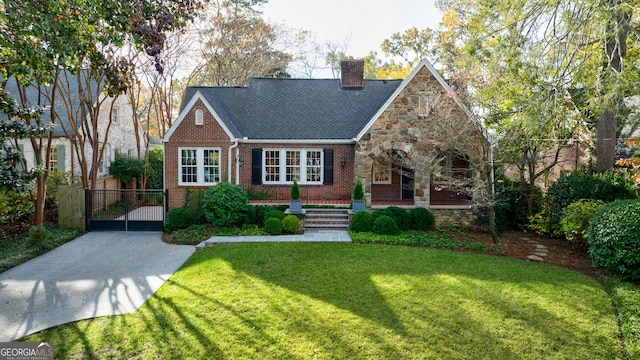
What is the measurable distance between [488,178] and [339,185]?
21.0 feet

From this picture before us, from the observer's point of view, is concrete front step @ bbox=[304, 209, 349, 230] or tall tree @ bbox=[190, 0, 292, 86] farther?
tall tree @ bbox=[190, 0, 292, 86]

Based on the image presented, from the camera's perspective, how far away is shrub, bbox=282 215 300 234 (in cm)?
1273

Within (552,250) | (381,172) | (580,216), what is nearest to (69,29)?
(381,172)

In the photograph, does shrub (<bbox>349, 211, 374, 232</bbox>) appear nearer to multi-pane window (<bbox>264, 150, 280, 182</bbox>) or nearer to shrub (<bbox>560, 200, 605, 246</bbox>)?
multi-pane window (<bbox>264, 150, 280, 182</bbox>)

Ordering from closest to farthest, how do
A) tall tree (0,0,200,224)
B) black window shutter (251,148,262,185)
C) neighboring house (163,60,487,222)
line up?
tall tree (0,0,200,224) < neighboring house (163,60,487,222) < black window shutter (251,148,262,185)

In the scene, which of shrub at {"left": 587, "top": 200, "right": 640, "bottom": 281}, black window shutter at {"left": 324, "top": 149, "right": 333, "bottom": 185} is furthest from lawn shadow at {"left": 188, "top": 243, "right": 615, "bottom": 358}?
black window shutter at {"left": 324, "top": 149, "right": 333, "bottom": 185}

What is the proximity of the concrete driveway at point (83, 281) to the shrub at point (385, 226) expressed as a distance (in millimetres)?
6162

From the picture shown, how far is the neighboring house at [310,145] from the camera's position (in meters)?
14.4

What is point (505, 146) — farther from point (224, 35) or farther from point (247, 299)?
point (224, 35)

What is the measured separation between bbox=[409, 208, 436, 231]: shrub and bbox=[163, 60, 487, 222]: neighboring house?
3.06 feet

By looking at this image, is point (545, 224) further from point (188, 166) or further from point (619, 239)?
point (188, 166)

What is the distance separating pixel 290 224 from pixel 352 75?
9.17 m

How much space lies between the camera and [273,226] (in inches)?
493

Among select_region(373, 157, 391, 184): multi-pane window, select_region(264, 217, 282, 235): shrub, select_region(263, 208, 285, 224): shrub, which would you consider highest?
select_region(373, 157, 391, 184): multi-pane window
